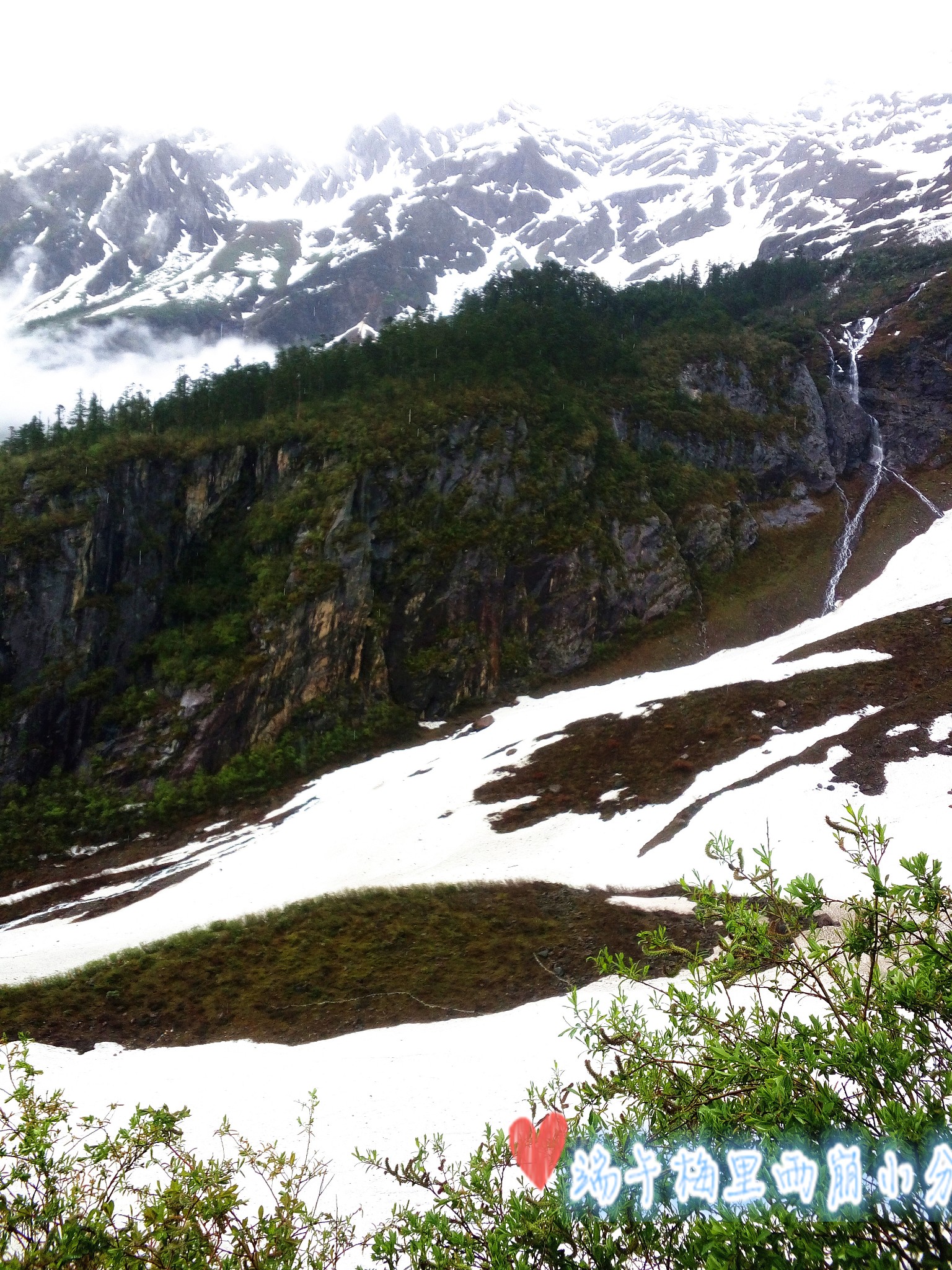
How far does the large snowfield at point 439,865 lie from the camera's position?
11.8m

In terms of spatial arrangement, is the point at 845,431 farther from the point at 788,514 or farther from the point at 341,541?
the point at 341,541

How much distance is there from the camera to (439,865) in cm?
2342

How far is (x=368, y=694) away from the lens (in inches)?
1532

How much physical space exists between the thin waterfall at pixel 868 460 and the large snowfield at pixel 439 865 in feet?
9.11

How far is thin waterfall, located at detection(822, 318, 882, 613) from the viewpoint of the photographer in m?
45.5

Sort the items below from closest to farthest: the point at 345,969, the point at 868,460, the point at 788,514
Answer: the point at 345,969, the point at 788,514, the point at 868,460

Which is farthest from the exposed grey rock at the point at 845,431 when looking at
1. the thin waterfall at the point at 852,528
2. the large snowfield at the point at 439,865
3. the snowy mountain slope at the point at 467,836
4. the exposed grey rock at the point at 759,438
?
the snowy mountain slope at the point at 467,836

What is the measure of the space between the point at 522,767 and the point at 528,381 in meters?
36.2

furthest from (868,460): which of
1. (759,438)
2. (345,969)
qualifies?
(345,969)

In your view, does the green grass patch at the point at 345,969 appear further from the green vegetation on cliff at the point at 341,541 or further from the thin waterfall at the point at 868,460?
the thin waterfall at the point at 868,460

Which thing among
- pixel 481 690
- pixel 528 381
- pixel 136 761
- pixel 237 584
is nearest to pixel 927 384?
pixel 528 381

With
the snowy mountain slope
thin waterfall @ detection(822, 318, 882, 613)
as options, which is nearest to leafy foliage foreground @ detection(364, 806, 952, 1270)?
the snowy mountain slope

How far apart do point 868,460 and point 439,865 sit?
188 ft

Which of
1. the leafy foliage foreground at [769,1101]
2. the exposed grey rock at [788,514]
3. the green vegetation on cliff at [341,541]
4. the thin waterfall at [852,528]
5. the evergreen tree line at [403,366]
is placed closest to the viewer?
the leafy foliage foreground at [769,1101]
